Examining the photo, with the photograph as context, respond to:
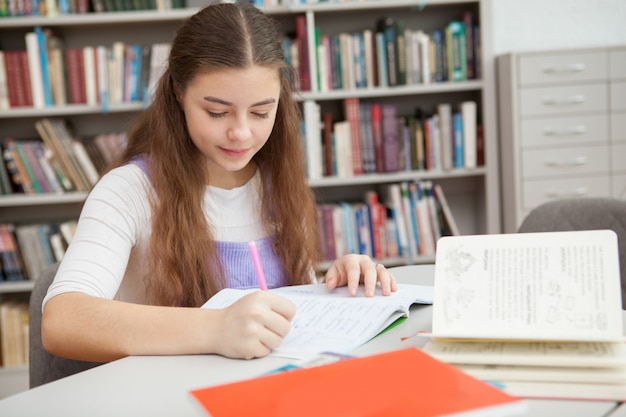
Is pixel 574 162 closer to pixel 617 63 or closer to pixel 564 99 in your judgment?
pixel 564 99

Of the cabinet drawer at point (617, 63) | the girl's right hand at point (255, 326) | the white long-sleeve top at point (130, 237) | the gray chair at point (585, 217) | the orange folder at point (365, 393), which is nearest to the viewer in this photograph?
the orange folder at point (365, 393)

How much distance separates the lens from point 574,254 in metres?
0.83

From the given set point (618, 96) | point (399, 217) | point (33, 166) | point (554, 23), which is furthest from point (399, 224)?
point (33, 166)

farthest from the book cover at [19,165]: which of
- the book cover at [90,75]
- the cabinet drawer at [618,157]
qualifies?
the cabinet drawer at [618,157]

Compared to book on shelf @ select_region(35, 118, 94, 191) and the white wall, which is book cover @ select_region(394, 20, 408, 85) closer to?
the white wall

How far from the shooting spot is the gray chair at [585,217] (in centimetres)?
150

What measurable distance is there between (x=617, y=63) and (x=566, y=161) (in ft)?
1.42

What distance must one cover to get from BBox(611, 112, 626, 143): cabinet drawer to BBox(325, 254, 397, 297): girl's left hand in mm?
1983

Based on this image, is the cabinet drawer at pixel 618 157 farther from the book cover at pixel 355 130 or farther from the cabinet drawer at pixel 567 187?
the book cover at pixel 355 130

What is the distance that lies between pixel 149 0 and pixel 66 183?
830 millimetres

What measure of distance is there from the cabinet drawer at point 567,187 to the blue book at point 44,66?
6.50 ft

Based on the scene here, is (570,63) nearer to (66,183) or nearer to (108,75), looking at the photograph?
(108,75)

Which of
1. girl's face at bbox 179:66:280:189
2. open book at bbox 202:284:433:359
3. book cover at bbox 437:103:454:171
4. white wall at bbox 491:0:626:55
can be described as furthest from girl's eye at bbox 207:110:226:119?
white wall at bbox 491:0:626:55

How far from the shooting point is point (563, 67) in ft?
9.09
